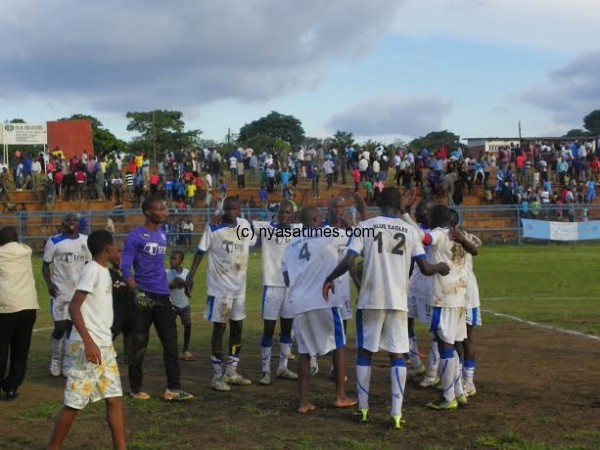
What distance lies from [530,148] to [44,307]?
3216 cm

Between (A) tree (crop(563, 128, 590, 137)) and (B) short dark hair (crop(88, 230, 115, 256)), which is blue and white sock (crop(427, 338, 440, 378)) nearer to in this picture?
(B) short dark hair (crop(88, 230, 115, 256))

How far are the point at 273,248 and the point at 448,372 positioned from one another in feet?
9.71

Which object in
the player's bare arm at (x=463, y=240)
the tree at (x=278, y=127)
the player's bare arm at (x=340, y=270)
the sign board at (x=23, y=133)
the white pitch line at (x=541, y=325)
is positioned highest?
the tree at (x=278, y=127)

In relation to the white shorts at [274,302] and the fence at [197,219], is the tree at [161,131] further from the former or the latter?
the white shorts at [274,302]

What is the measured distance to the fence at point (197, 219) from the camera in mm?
32281

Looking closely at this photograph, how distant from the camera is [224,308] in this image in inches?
381

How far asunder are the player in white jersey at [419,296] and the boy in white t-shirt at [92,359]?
389 cm

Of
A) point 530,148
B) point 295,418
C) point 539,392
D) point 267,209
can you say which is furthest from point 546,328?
point 530,148

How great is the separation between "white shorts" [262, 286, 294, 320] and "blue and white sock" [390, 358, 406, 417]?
2.58 metres

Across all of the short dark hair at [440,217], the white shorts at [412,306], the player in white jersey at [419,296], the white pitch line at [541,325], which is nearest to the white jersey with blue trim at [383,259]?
the short dark hair at [440,217]

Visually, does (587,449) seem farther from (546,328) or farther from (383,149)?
(383,149)

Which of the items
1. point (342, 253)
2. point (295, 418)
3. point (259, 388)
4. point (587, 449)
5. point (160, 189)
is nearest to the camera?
point (587, 449)

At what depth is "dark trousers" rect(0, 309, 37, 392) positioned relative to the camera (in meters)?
9.19

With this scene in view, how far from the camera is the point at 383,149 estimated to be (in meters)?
41.6
